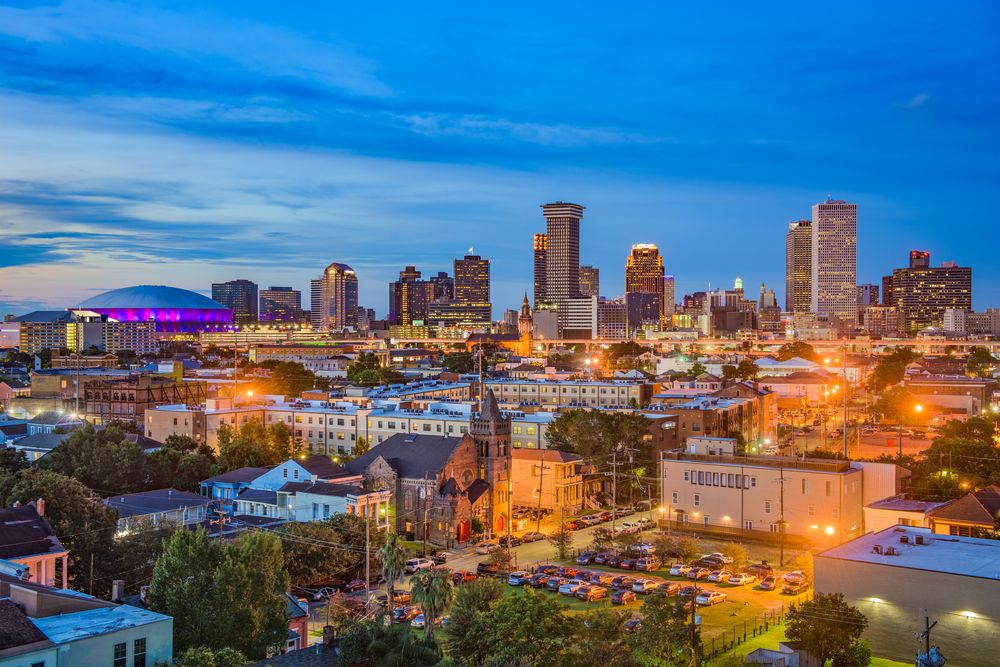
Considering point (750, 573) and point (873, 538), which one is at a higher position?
point (873, 538)

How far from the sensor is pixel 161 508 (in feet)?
145

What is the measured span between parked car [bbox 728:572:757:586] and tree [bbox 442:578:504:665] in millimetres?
14885

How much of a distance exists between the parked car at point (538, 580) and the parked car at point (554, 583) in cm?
19

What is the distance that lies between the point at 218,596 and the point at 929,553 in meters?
25.3

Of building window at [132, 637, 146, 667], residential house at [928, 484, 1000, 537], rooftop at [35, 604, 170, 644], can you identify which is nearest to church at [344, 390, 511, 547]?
residential house at [928, 484, 1000, 537]

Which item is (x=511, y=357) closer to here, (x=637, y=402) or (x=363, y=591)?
(x=637, y=402)

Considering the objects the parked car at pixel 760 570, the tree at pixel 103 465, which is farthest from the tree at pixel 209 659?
the tree at pixel 103 465

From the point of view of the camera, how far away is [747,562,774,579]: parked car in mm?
41281

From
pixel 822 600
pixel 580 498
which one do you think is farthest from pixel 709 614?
pixel 580 498

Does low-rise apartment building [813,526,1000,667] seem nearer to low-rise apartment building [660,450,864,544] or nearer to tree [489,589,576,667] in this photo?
low-rise apartment building [660,450,864,544]

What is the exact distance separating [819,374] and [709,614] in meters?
102

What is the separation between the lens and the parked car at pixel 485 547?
4653cm

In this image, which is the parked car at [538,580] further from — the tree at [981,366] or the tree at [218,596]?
the tree at [981,366]

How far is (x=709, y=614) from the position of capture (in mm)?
35781
